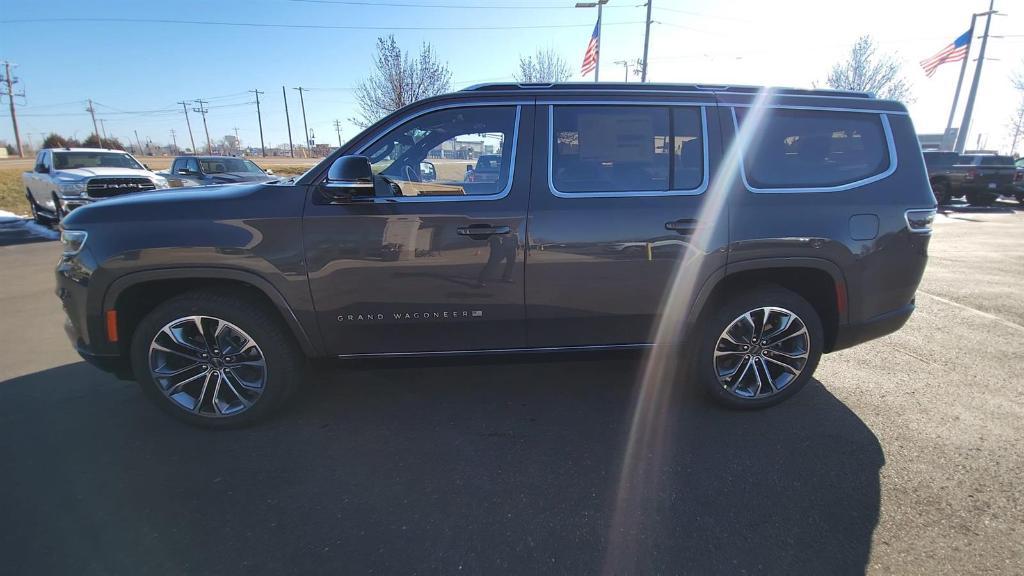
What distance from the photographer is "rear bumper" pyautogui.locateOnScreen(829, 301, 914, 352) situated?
3.08 meters

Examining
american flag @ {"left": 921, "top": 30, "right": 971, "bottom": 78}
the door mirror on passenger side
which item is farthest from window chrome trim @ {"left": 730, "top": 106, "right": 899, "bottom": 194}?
american flag @ {"left": 921, "top": 30, "right": 971, "bottom": 78}

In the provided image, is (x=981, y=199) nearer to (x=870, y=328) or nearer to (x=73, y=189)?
(x=870, y=328)

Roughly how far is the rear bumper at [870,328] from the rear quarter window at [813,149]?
2.97 ft

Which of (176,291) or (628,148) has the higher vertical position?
(628,148)

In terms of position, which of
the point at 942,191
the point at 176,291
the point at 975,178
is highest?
the point at 176,291

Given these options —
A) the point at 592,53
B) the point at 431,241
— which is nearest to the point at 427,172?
the point at 431,241

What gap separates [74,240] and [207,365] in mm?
996

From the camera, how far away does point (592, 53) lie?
58.7 ft

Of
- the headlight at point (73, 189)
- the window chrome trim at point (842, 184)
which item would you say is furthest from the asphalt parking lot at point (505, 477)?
the headlight at point (73, 189)

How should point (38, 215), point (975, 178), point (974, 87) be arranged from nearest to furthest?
1. point (38, 215)
2. point (975, 178)
3. point (974, 87)

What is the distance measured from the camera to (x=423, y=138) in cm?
289

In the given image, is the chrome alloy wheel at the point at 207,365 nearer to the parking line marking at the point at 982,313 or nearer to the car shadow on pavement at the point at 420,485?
the car shadow on pavement at the point at 420,485

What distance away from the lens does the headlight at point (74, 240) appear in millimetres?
2701

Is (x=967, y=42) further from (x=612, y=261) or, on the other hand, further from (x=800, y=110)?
(x=612, y=261)
